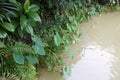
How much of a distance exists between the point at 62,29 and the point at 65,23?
0.70 ft

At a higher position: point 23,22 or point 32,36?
point 23,22

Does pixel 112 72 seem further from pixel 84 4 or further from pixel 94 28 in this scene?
pixel 84 4

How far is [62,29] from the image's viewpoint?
13.4 ft

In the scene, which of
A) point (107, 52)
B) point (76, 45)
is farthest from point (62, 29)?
point (107, 52)

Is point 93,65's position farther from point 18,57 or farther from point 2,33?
point 2,33

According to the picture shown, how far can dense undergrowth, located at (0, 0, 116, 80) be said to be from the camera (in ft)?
9.79

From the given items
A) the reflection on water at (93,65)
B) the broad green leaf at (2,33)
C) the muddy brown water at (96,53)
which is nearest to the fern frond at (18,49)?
the broad green leaf at (2,33)

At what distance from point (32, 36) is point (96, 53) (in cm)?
134

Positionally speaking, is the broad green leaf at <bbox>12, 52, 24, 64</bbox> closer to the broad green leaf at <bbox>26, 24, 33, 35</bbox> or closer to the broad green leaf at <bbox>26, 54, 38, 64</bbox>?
the broad green leaf at <bbox>26, 54, 38, 64</bbox>

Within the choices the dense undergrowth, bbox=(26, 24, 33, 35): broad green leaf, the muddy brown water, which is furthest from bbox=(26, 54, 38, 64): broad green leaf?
the muddy brown water

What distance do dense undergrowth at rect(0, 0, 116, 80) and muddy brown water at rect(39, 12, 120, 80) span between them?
7.9 inches

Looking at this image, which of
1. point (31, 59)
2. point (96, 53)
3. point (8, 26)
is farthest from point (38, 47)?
point (96, 53)

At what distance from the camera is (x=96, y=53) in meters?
4.11

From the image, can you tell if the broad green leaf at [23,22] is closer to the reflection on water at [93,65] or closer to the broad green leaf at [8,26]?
the broad green leaf at [8,26]
